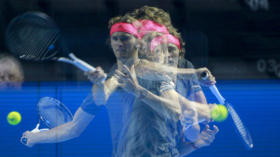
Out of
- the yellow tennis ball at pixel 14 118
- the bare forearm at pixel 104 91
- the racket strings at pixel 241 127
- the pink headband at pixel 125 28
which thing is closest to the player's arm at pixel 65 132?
the bare forearm at pixel 104 91

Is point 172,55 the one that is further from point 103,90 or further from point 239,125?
point 239,125

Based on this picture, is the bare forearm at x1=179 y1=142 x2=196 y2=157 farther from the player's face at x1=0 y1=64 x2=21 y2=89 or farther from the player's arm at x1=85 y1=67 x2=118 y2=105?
the player's face at x1=0 y1=64 x2=21 y2=89

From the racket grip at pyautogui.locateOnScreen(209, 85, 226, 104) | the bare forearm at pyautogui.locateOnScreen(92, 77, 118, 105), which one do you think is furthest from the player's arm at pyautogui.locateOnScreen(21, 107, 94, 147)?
the racket grip at pyautogui.locateOnScreen(209, 85, 226, 104)

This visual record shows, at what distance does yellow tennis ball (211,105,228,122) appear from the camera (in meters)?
2.27

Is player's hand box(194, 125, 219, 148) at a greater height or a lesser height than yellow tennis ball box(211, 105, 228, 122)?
lesser

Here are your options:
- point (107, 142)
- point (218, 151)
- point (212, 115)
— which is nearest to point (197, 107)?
point (212, 115)

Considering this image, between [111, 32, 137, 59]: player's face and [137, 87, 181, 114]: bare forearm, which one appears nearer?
[137, 87, 181, 114]: bare forearm

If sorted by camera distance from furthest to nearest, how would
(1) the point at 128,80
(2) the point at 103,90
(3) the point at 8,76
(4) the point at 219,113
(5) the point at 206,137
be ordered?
(3) the point at 8,76 → (4) the point at 219,113 → (5) the point at 206,137 → (2) the point at 103,90 → (1) the point at 128,80

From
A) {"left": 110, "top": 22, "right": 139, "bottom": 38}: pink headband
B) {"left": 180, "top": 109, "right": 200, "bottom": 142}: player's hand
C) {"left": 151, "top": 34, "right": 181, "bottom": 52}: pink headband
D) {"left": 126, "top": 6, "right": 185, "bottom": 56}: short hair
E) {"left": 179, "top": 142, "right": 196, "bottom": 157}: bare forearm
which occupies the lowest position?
{"left": 179, "top": 142, "right": 196, "bottom": 157}: bare forearm

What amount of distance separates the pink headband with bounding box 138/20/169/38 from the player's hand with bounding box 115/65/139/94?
0.28 m

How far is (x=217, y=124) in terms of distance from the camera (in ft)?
7.61

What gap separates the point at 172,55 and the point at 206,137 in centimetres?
50

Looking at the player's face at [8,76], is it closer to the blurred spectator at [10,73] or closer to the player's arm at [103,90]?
the blurred spectator at [10,73]

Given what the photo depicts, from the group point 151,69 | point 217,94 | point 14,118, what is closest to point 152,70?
point 151,69
